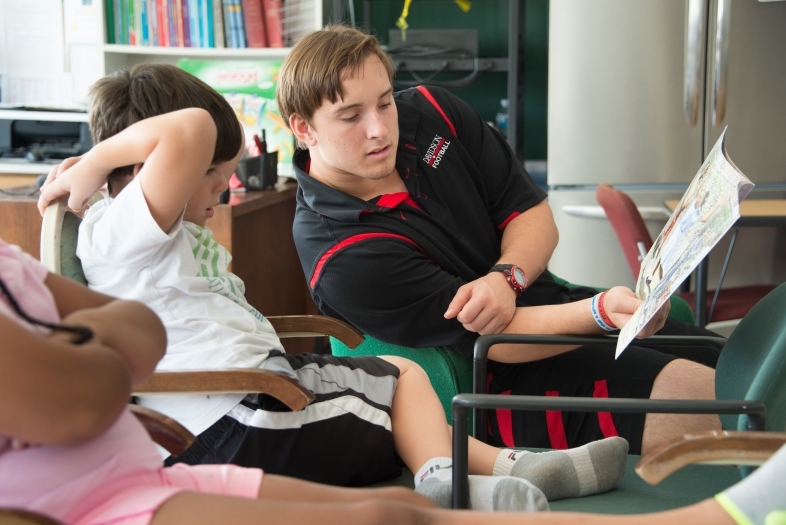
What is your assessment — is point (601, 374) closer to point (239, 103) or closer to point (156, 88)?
point (156, 88)

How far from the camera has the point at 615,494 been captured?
130 centimetres

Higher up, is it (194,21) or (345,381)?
(194,21)

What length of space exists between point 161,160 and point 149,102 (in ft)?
0.81

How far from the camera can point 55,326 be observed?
81cm

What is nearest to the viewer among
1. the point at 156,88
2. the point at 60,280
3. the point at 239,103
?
the point at 60,280

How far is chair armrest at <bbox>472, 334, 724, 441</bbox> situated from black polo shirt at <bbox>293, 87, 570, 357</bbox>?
0.13 metres

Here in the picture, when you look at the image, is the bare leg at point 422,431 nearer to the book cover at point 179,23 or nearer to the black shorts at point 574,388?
the black shorts at point 574,388

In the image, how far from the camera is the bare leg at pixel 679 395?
1.55 m

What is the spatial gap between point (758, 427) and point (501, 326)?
1.97 ft

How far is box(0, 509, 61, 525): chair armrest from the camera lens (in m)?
0.73

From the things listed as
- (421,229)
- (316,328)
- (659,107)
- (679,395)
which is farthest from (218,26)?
(679,395)

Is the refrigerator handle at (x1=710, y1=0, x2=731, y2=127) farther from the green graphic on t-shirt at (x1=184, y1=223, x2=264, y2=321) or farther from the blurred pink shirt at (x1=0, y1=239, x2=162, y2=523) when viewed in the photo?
the blurred pink shirt at (x1=0, y1=239, x2=162, y2=523)

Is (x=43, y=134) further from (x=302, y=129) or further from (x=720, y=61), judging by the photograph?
(x=720, y=61)

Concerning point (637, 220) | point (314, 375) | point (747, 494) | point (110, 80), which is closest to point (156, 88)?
point (110, 80)
